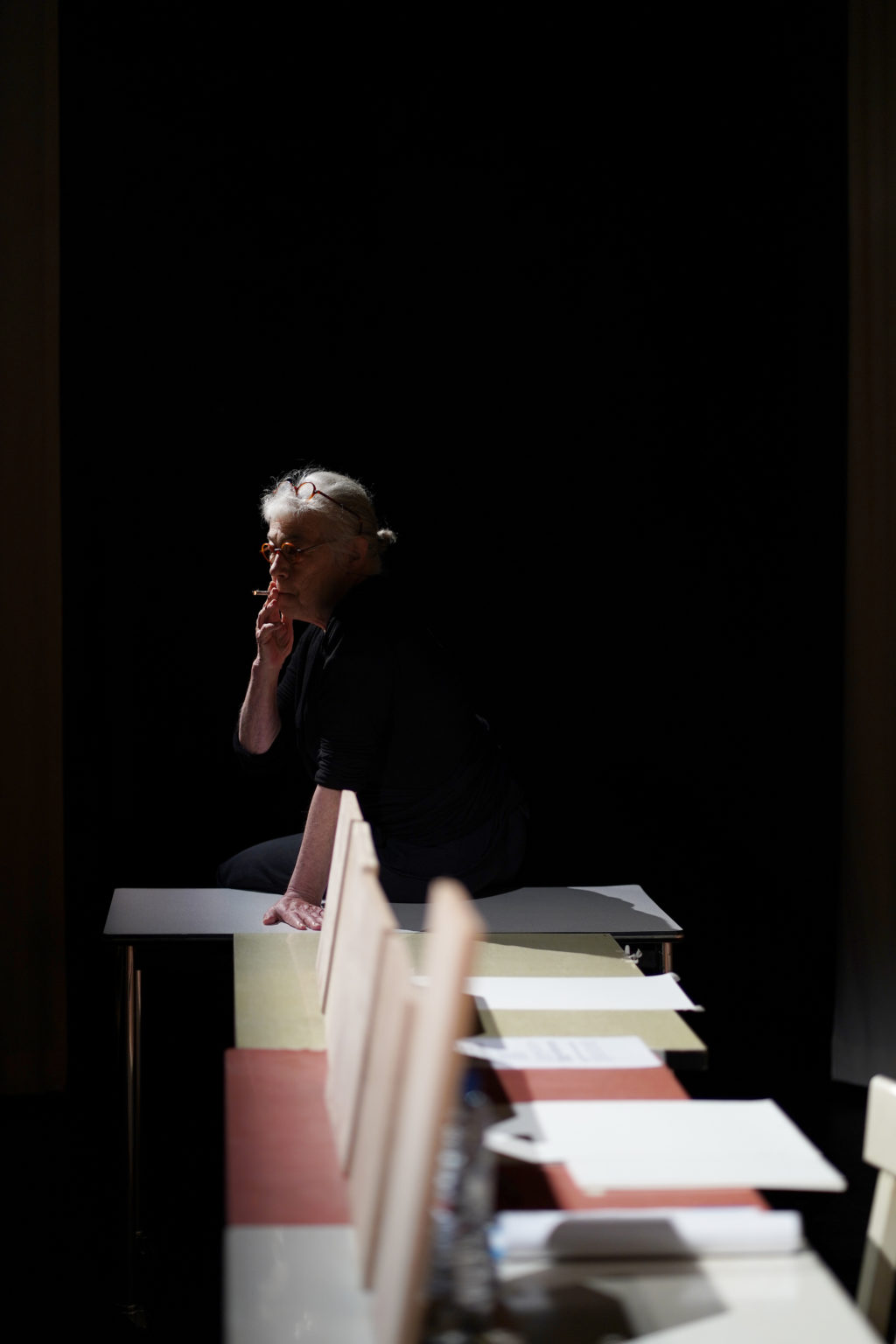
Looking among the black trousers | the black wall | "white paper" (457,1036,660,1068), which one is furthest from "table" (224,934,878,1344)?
the black wall

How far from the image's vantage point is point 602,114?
373 cm

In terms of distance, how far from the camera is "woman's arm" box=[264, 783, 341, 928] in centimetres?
253

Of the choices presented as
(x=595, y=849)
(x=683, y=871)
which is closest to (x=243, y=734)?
(x=595, y=849)

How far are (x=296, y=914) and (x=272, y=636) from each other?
69cm

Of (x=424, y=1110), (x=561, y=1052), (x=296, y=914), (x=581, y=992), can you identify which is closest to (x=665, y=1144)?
(x=561, y=1052)

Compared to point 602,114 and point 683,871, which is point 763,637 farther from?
point 602,114

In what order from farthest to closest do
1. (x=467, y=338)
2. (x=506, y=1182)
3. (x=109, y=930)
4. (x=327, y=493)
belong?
(x=467, y=338) → (x=327, y=493) → (x=109, y=930) → (x=506, y=1182)

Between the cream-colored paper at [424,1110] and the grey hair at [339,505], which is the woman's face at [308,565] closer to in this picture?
the grey hair at [339,505]

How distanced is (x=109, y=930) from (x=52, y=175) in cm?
210

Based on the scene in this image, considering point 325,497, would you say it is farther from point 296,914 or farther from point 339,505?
point 296,914

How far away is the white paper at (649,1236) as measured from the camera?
117 centimetres

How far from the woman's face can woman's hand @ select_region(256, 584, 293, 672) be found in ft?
0.25

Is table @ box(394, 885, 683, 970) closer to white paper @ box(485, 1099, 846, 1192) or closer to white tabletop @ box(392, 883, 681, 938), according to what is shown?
white tabletop @ box(392, 883, 681, 938)

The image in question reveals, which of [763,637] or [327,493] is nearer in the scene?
[327,493]
